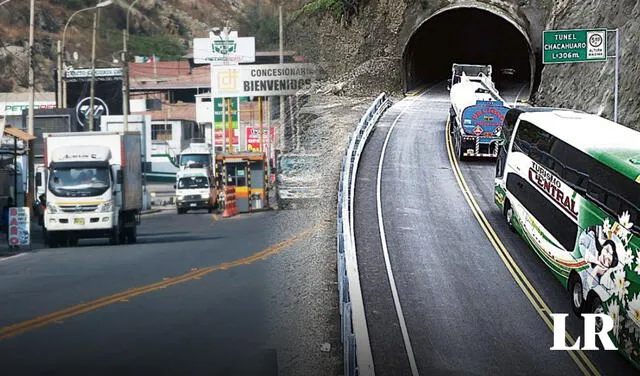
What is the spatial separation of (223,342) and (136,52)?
2985 mm

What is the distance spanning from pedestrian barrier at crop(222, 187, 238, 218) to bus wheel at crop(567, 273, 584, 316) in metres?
9.66

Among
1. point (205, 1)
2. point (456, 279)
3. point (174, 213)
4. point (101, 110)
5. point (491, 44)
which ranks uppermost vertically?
point (491, 44)

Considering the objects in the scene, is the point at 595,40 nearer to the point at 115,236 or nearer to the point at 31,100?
the point at 115,236

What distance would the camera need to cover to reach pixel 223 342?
9.05 meters

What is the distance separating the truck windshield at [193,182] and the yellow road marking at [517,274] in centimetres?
876

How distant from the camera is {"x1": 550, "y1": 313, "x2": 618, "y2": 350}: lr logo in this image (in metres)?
15.9

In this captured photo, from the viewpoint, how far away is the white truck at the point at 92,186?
28.9 ft

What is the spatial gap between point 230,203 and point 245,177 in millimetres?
380

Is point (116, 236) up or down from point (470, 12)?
down

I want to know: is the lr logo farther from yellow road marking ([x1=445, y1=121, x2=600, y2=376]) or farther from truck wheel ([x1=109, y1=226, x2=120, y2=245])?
truck wheel ([x1=109, y1=226, x2=120, y2=245])

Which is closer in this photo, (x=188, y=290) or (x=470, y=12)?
(x=188, y=290)

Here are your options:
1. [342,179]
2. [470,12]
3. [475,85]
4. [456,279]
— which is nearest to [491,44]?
[470,12]

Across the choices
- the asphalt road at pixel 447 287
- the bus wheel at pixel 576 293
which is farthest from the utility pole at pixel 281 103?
the bus wheel at pixel 576 293

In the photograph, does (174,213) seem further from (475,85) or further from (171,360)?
(475,85)
